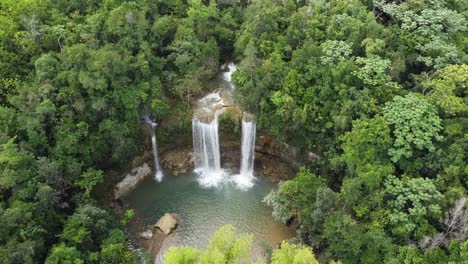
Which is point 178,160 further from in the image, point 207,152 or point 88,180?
point 88,180

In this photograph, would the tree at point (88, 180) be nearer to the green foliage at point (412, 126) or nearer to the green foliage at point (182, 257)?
the green foliage at point (182, 257)

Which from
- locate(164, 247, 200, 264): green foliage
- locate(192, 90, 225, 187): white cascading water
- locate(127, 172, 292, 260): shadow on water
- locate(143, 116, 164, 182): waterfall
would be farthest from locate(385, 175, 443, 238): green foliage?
locate(143, 116, 164, 182): waterfall

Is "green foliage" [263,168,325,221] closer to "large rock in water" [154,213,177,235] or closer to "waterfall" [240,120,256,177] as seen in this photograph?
"waterfall" [240,120,256,177]

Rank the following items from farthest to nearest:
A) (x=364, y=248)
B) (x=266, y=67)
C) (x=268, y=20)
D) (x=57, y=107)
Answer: (x=268, y=20)
(x=266, y=67)
(x=57, y=107)
(x=364, y=248)

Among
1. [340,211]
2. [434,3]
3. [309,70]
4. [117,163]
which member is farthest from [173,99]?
[434,3]

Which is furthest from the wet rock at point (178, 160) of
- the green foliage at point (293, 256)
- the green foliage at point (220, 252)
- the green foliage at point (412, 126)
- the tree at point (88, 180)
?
the green foliage at point (412, 126)

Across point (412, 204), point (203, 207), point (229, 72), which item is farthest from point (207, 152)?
point (412, 204)

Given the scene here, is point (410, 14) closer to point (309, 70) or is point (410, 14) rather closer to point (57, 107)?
point (309, 70)

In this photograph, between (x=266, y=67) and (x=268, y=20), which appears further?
(x=268, y=20)
